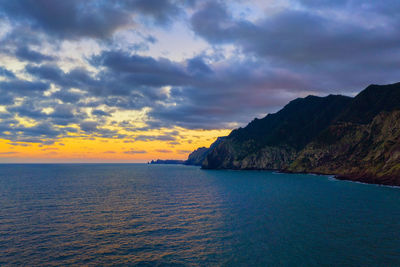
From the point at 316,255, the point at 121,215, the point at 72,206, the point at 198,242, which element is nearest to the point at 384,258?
the point at 316,255

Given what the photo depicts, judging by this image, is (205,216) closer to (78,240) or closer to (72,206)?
(78,240)

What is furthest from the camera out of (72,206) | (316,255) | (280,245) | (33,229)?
(72,206)

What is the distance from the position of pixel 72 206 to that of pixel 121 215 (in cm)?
2058

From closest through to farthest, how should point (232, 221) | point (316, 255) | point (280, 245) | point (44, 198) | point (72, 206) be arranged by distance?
1. point (316, 255)
2. point (280, 245)
3. point (232, 221)
4. point (72, 206)
5. point (44, 198)

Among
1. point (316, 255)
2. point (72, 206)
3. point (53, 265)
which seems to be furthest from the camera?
point (72, 206)

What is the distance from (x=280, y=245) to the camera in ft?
140

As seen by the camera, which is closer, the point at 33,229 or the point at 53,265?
the point at 53,265

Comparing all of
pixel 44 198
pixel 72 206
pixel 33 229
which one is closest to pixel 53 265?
pixel 33 229

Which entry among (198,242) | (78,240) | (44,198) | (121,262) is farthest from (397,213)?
(44,198)

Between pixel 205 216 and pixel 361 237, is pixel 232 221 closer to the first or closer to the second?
pixel 205 216

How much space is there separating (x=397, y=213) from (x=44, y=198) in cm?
10726

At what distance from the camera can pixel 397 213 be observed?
63969 mm

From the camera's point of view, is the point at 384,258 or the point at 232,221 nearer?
the point at 384,258

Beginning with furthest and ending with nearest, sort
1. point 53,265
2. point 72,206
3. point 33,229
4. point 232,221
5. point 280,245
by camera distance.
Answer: point 72,206 → point 232,221 → point 33,229 → point 280,245 → point 53,265
